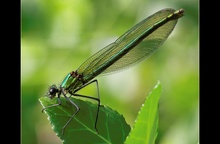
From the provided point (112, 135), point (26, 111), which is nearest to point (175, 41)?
point (26, 111)

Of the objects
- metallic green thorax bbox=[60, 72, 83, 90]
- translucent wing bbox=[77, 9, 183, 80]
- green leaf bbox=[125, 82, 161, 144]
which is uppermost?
translucent wing bbox=[77, 9, 183, 80]

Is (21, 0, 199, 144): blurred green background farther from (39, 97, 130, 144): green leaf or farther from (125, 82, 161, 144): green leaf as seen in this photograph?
(125, 82, 161, 144): green leaf

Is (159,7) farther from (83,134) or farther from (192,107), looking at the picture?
(83,134)

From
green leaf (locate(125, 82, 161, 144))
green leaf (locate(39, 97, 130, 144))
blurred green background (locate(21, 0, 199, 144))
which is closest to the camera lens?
green leaf (locate(125, 82, 161, 144))

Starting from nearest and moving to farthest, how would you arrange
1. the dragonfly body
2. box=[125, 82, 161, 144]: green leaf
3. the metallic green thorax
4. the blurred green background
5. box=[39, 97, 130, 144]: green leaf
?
box=[125, 82, 161, 144]: green leaf → box=[39, 97, 130, 144]: green leaf → the metallic green thorax → the dragonfly body → the blurred green background

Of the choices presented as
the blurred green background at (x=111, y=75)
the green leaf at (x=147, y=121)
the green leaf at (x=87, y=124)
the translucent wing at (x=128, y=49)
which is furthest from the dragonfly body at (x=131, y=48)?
the green leaf at (x=147, y=121)

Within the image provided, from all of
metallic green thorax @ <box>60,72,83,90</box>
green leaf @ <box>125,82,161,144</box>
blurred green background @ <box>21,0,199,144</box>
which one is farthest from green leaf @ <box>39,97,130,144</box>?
blurred green background @ <box>21,0,199,144</box>

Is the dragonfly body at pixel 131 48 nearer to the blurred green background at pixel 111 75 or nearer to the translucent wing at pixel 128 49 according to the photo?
the translucent wing at pixel 128 49
